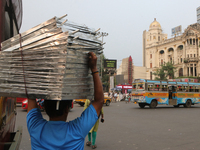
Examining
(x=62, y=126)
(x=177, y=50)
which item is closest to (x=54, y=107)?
(x=62, y=126)

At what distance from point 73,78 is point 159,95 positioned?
17649 mm

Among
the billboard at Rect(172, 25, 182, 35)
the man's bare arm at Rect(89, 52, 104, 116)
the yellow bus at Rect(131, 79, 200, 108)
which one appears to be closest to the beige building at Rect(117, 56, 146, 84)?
the billboard at Rect(172, 25, 182, 35)

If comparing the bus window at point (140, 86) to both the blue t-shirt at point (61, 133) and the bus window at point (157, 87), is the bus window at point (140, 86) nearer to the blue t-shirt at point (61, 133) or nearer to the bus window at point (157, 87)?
the bus window at point (157, 87)

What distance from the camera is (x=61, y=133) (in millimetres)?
1502

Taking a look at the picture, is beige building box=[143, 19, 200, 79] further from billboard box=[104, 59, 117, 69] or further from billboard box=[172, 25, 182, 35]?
billboard box=[104, 59, 117, 69]

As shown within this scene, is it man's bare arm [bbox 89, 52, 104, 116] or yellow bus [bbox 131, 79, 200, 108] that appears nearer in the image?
man's bare arm [bbox 89, 52, 104, 116]

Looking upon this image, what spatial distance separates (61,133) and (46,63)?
55cm

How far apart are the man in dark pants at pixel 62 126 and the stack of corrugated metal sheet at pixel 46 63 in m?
0.14

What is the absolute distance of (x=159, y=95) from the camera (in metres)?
18.1

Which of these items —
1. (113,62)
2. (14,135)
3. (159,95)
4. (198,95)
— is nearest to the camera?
(14,135)

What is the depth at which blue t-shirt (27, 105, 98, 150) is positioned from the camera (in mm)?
1483

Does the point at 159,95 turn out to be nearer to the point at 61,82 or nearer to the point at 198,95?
the point at 198,95

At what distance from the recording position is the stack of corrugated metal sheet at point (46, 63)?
1405 mm

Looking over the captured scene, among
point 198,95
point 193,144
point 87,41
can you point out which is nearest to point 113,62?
point 198,95
